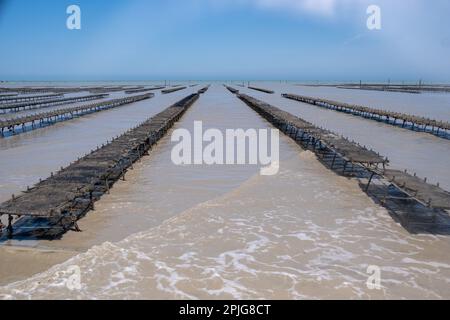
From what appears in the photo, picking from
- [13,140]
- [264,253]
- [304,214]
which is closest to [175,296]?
[264,253]

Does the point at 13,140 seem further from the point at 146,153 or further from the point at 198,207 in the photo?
the point at 198,207

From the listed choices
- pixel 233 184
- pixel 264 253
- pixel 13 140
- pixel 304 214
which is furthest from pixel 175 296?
pixel 13 140

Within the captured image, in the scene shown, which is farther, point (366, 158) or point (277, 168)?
point (277, 168)

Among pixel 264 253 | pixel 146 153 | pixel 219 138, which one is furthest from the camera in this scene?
pixel 219 138
